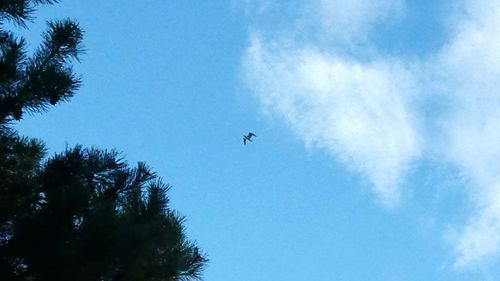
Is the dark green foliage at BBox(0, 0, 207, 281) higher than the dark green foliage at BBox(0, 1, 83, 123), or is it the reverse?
the dark green foliage at BBox(0, 1, 83, 123)

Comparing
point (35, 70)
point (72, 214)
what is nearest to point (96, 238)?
point (72, 214)

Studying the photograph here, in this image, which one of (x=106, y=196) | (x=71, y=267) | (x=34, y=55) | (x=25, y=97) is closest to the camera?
(x=71, y=267)

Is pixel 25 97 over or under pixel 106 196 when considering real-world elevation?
over

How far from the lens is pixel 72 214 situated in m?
7.07

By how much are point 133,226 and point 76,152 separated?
1267 mm

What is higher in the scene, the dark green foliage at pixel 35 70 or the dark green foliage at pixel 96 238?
the dark green foliage at pixel 35 70

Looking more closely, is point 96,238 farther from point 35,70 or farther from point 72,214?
point 35,70

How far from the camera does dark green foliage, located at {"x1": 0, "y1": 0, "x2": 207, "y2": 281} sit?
23.0ft

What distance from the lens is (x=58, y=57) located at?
31.0 ft

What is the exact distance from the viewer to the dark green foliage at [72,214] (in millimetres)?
7004

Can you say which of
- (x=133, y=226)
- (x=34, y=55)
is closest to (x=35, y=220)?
(x=133, y=226)

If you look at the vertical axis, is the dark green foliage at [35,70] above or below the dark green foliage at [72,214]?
above

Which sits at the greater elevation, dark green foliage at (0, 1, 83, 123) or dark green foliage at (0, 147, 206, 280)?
dark green foliage at (0, 1, 83, 123)

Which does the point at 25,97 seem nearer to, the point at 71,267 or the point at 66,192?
the point at 66,192
